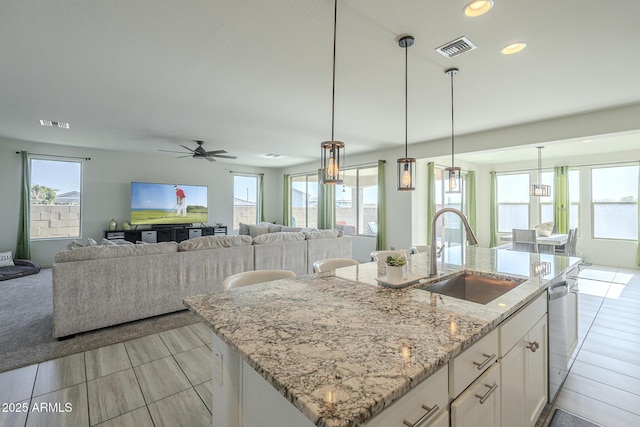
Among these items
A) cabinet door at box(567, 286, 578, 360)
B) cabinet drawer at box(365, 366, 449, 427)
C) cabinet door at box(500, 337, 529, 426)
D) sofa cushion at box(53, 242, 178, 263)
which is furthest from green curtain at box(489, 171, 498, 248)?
cabinet drawer at box(365, 366, 449, 427)

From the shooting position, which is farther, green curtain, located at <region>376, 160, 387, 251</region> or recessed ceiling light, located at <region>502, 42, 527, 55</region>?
green curtain, located at <region>376, 160, 387, 251</region>

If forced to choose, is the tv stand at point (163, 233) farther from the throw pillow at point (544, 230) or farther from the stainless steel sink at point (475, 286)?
the throw pillow at point (544, 230)

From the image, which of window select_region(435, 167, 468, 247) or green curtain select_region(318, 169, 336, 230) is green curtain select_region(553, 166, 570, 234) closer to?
window select_region(435, 167, 468, 247)

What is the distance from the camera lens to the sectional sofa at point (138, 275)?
2.72 meters

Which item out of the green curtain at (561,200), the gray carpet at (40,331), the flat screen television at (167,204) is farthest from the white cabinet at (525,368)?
Result: the flat screen television at (167,204)

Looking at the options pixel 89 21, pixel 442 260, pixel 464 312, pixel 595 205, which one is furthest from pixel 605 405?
pixel 595 205

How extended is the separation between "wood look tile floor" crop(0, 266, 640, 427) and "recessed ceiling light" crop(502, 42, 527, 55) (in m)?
2.67

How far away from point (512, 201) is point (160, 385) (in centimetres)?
893

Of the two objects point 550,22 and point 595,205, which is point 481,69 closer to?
point 550,22

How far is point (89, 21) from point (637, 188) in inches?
368

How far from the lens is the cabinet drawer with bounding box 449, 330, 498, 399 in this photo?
3.11 feet

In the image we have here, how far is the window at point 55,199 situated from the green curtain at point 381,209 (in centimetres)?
665

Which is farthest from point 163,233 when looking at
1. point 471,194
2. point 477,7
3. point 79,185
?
point 471,194

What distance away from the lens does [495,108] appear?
12.4 ft
